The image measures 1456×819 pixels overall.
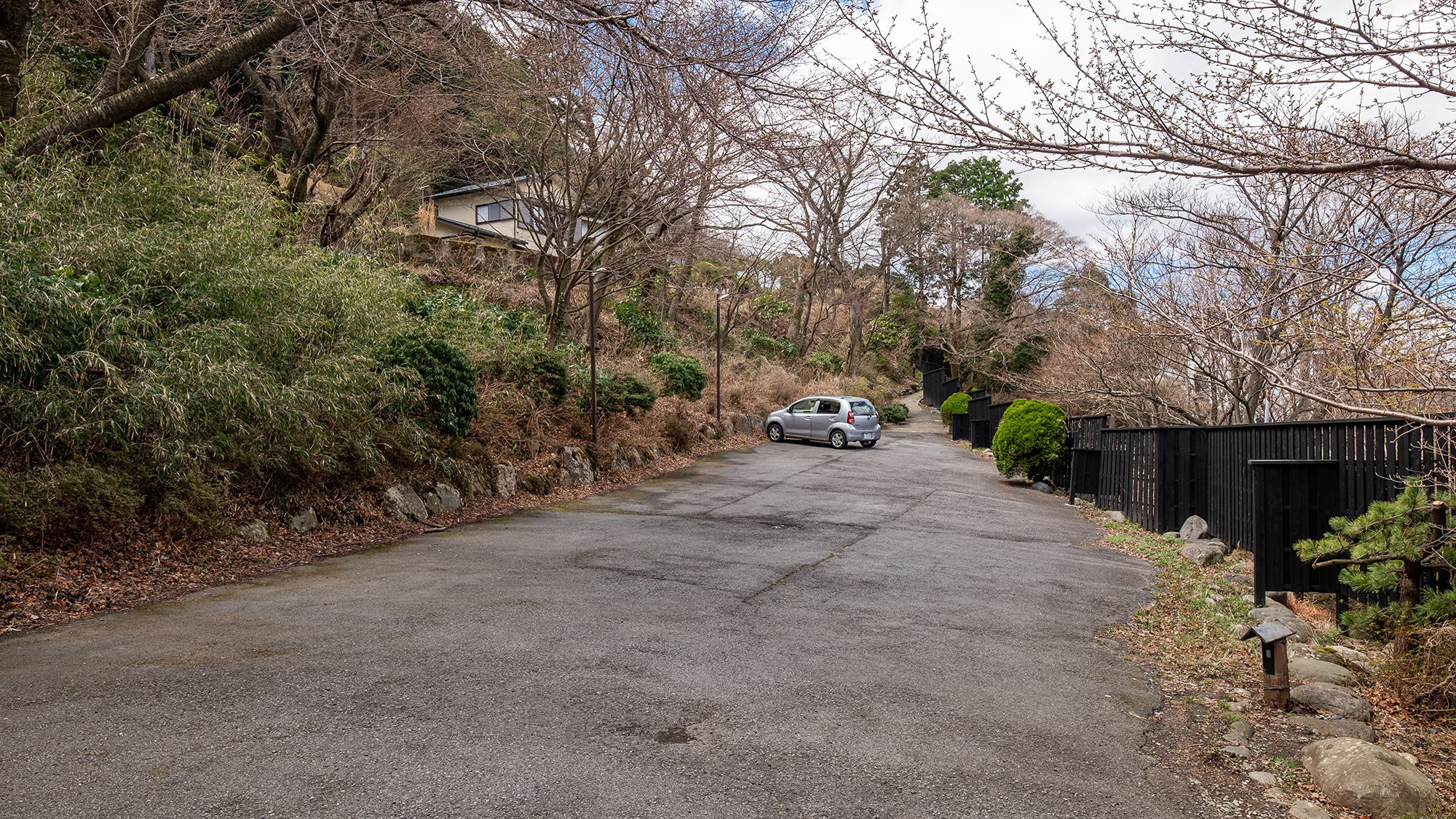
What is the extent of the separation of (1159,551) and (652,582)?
6702 millimetres

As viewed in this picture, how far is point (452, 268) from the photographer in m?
22.6

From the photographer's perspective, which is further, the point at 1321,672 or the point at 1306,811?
the point at 1321,672

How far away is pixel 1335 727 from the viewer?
4.41 metres

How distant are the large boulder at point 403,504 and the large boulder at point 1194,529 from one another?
9.87m

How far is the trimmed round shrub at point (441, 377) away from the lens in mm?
11117

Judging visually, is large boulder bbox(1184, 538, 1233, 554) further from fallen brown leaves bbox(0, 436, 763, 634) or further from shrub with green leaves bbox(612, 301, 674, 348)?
shrub with green leaves bbox(612, 301, 674, 348)

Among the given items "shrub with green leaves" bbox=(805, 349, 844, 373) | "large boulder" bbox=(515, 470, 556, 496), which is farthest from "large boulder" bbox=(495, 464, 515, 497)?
"shrub with green leaves" bbox=(805, 349, 844, 373)

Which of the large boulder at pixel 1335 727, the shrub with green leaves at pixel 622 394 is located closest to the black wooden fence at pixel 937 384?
the shrub with green leaves at pixel 622 394

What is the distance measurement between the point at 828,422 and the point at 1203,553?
16307mm

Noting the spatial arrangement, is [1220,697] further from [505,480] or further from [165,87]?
[165,87]

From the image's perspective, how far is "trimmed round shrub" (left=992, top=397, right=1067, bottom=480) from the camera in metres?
18.0

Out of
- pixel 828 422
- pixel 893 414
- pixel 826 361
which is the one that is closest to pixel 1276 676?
pixel 828 422

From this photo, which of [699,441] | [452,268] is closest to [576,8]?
[699,441]

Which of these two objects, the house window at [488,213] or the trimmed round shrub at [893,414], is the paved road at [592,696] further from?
the trimmed round shrub at [893,414]
